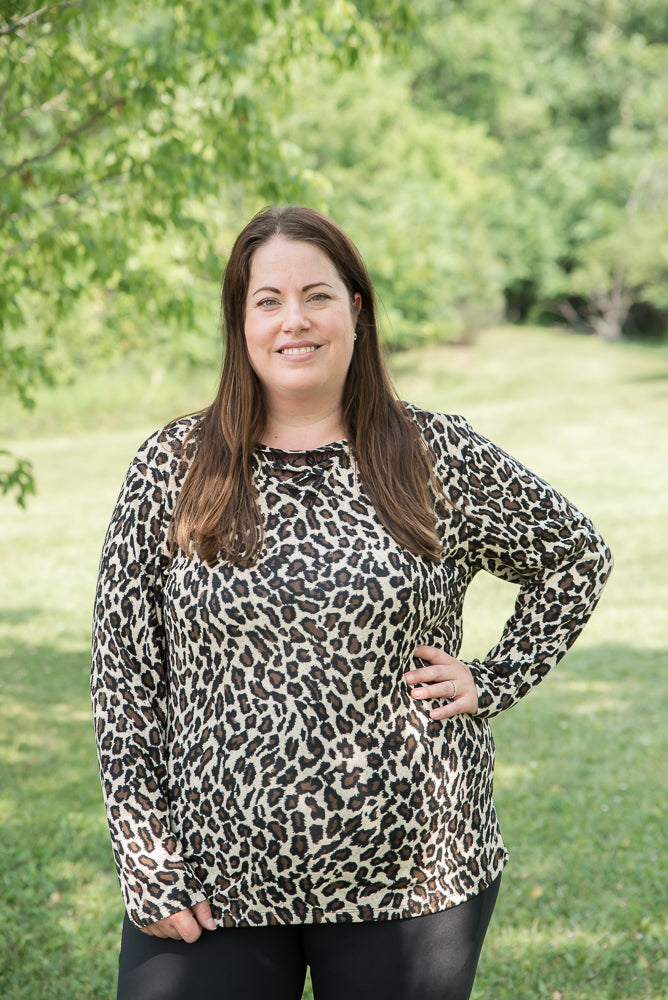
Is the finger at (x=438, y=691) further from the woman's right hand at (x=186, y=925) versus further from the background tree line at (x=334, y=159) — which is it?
the background tree line at (x=334, y=159)

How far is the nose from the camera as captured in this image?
205 cm

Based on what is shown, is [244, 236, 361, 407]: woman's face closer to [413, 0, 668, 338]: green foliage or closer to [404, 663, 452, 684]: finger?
[404, 663, 452, 684]: finger

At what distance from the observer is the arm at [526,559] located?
7.16 feet

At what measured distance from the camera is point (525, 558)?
2266mm

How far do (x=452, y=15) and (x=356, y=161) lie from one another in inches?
625

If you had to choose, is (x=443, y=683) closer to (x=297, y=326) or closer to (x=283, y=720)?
(x=283, y=720)

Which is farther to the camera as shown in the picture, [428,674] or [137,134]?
[137,134]

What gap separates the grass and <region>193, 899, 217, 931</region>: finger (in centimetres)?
226

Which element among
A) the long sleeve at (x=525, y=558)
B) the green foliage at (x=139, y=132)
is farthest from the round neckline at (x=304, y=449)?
the green foliage at (x=139, y=132)

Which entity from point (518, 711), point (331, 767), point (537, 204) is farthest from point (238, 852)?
point (537, 204)

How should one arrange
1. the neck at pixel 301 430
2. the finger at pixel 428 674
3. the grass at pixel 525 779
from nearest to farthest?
the finger at pixel 428 674
the neck at pixel 301 430
the grass at pixel 525 779

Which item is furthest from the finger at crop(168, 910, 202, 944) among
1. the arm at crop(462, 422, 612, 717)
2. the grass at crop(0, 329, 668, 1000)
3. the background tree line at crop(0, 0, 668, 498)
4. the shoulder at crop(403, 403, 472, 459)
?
the background tree line at crop(0, 0, 668, 498)

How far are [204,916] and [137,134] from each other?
203 inches

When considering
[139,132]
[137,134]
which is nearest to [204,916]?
[137,134]
